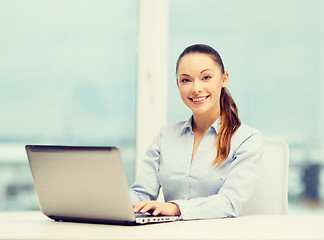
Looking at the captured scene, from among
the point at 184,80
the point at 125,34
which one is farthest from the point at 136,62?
the point at 184,80

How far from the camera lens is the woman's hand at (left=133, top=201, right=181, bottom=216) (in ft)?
4.32

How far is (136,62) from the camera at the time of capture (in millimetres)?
2625

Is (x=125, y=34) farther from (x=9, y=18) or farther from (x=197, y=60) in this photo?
A: (x=197, y=60)

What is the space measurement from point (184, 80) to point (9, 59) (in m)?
1.22

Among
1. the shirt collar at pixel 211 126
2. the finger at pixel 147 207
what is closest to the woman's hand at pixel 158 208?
the finger at pixel 147 207

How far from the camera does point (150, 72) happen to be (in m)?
2.55

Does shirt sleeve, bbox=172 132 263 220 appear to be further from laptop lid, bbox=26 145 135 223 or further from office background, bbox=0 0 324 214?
office background, bbox=0 0 324 214

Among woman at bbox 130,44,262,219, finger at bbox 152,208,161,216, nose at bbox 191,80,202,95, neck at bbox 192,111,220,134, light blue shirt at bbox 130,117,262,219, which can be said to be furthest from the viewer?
neck at bbox 192,111,220,134

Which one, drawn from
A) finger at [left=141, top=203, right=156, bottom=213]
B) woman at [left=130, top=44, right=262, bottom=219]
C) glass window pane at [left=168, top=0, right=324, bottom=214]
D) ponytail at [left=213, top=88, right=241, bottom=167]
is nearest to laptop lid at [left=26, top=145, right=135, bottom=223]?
finger at [left=141, top=203, right=156, bottom=213]

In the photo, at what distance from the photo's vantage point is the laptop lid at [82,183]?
112 centimetres

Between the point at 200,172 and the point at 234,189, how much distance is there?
0.20 metres

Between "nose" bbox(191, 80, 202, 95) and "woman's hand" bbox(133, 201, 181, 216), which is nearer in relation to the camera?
"woman's hand" bbox(133, 201, 181, 216)

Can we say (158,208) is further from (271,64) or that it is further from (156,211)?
(271,64)

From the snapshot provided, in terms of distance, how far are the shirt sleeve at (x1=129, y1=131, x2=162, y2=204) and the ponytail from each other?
26 centimetres
